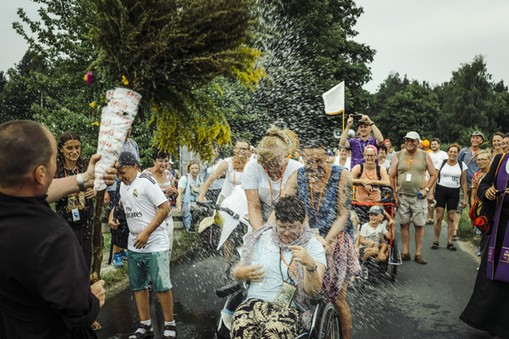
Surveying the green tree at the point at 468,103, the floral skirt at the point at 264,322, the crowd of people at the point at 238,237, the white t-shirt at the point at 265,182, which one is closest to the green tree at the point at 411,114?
the green tree at the point at 468,103

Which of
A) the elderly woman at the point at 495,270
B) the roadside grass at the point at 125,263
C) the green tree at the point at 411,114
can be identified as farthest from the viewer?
the green tree at the point at 411,114

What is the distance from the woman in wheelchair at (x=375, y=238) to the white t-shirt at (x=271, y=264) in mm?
3751

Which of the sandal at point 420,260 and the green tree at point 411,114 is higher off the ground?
the green tree at point 411,114

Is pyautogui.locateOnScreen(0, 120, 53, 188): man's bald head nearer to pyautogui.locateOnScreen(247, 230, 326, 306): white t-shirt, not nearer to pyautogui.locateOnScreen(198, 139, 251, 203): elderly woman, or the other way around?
pyautogui.locateOnScreen(247, 230, 326, 306): white t-shirt

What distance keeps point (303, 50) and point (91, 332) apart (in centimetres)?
2757

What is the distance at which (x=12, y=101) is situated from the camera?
48125 millimetres

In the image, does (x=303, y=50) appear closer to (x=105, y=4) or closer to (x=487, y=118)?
(x=105, y=4)

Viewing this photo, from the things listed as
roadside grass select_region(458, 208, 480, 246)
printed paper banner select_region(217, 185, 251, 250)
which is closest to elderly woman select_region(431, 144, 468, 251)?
roadside grass select_region(458, 208, 480, 246)

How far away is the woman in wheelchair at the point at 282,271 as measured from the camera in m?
3.49

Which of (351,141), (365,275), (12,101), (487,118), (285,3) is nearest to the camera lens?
(365,275)

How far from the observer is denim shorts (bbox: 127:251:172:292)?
16.1 ft

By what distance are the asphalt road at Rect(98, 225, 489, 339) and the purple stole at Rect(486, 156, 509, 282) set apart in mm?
870

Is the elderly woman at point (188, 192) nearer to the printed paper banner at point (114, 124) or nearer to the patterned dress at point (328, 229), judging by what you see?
the patterned dress at point (328, 229)

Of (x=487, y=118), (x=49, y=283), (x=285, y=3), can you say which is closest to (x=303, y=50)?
(x=285, y=3)
